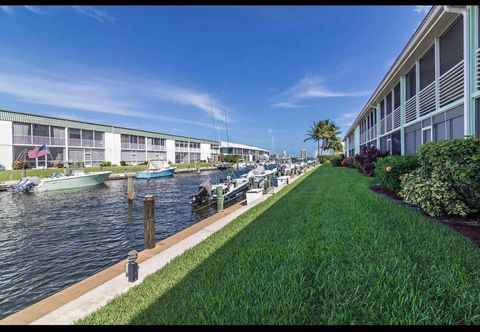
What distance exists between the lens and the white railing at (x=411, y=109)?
12.2m

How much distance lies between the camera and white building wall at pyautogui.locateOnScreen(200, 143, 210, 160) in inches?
2943

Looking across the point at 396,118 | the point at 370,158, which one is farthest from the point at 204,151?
the point at 396,118

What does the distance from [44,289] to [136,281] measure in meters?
3.29

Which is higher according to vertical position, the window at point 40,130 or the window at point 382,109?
the window at point 40,130

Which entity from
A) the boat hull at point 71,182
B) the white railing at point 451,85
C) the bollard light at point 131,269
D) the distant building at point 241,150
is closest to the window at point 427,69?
the white railing at point 451,85

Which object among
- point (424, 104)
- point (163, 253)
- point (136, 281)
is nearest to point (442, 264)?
point (136, 281)

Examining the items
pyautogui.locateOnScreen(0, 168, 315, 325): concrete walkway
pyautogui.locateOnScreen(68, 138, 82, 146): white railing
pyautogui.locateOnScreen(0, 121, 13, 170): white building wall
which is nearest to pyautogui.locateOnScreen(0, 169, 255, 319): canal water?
pyautogui.locateOnScreen(0, 168, 315, 325): concrete walkway

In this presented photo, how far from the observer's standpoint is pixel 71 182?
24766 millimetres

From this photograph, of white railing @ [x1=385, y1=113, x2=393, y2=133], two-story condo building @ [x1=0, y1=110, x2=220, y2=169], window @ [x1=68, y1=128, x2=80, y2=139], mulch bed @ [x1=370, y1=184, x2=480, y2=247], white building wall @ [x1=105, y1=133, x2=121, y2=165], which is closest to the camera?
mulch bed @ [x1=370, y1=184, x2=480, y2=247]

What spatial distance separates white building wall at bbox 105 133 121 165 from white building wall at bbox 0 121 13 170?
45.6 ft

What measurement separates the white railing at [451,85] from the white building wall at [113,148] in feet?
149

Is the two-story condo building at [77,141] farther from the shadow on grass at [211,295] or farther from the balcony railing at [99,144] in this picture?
the shadow on grass at [211,295]

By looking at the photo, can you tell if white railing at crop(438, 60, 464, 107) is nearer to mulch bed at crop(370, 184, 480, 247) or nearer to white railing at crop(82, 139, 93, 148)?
mulch bed at crop(370, 184, 480, 247)
